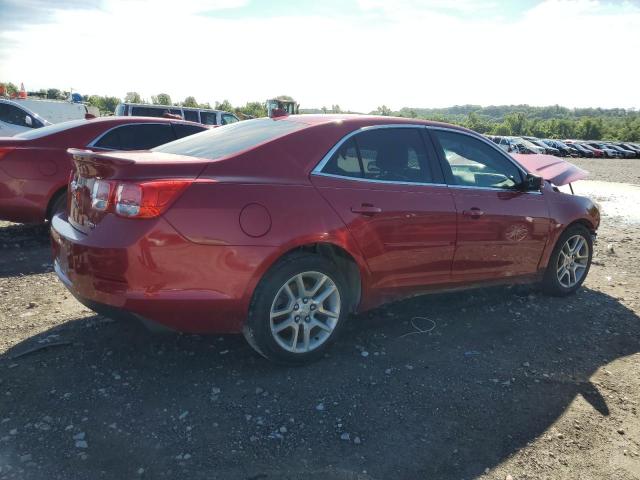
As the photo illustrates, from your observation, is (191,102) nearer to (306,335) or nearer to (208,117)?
(208,117)

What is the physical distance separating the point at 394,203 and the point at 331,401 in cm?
143

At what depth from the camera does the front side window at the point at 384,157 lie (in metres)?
3.53

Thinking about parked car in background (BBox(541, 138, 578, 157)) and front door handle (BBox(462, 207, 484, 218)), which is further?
parked car in background (BBox(541, 138, 578, 157))

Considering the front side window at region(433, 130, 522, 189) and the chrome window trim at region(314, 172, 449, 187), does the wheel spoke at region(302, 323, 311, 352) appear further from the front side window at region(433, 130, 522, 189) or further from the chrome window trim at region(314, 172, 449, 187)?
the front side window at region(433, 130, 522, 189)

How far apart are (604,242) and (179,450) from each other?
7.17 meters

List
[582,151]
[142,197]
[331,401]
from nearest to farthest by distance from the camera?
[142,197] → [331,401] → [582,151]

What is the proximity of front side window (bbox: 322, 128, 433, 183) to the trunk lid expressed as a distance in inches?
36.9

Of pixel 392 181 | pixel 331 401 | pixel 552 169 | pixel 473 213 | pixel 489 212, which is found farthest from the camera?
pixel 552 169

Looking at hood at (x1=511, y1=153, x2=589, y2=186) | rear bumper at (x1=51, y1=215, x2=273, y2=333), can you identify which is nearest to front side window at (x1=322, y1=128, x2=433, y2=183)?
rear bumper at (x1=51, y1=215, x2=273, y2=333)

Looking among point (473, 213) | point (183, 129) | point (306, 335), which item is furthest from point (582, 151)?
point (306, 335)

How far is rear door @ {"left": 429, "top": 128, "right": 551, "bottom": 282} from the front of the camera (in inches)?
161

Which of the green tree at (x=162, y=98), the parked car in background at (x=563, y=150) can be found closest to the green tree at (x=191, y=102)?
the green tree at (x=162, y=98)

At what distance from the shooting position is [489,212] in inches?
Result: 166

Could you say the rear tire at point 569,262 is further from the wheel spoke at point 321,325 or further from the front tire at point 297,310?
the wheel spoke at point 321,325
